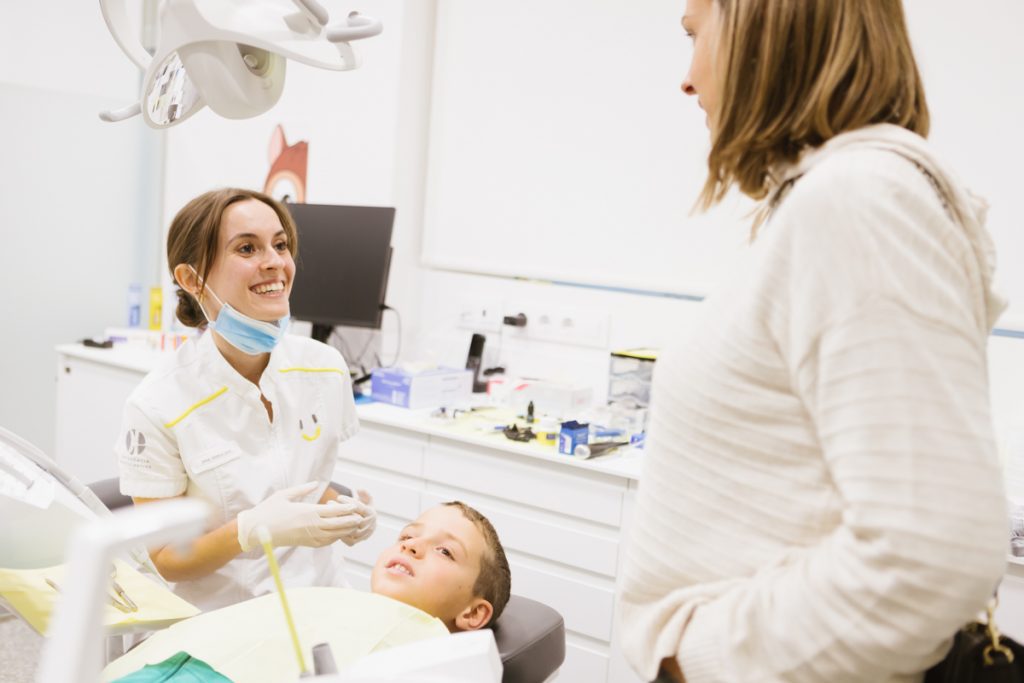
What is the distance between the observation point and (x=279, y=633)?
1.31 metres

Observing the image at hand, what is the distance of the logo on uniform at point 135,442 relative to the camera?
1.61 meters

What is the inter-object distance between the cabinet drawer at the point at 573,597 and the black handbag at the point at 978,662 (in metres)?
1.56

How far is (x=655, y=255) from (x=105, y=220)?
2.54 metres

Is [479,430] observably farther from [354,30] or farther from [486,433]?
[354,30]

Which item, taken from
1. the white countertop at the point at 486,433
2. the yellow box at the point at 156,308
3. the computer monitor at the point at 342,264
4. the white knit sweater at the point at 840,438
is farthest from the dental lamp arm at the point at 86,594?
the yellow box at the point at 156,308

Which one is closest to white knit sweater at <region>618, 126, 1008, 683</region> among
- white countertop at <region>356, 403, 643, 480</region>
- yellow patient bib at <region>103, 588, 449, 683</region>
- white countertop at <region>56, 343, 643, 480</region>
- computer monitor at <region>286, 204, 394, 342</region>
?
yellow patient bib at <region>103, 588, 449, 683</region>

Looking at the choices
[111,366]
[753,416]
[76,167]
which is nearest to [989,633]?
[753,416]

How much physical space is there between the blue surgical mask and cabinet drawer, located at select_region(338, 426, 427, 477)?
931 mm

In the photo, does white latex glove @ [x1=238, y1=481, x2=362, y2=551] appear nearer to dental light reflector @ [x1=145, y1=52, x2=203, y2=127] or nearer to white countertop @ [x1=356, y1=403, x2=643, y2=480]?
dental light reflector @ [x1=145, y1=52, x2=203, y2=127]

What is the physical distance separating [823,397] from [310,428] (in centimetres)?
135

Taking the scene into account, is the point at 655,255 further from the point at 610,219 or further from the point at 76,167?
the point at 76,167

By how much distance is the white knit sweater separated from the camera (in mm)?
647

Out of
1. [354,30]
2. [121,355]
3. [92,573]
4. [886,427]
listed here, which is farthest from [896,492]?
[121,355]

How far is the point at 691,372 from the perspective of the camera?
2.52 feet
